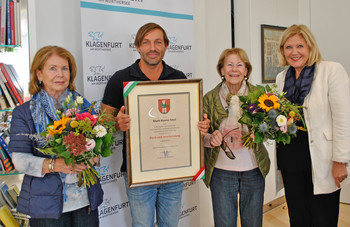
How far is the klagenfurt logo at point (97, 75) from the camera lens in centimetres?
247

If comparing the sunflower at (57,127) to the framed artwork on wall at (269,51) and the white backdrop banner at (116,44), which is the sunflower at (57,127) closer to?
the white backdrop banner at (116,44)

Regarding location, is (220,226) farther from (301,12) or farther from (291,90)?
(301,12)

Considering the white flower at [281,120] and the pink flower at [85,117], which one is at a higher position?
the pink flower at [85,117]

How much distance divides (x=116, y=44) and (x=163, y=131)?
1.09 meters

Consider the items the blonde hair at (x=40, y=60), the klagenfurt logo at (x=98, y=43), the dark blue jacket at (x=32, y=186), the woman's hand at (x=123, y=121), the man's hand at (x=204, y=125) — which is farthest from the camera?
the klagenfurt logo at (x=98, y=43)

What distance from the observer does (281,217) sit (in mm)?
3754

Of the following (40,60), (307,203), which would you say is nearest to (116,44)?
(40,60)

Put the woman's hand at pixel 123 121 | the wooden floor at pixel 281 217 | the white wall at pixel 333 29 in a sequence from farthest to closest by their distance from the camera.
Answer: the white wall at pixel 333 29 → the wooden floor at pixel 281 217 → the woman's hand at pixel 123 121

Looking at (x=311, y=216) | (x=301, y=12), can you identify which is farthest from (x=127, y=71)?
(x=301, y=12)

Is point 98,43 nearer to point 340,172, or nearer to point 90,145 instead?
point 90,145

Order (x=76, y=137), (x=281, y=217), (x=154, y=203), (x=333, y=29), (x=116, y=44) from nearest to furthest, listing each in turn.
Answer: (x=76, y=137), (x=154, y=203), (x=116, y=44), (x=281, y=217), (x=333, y=29)

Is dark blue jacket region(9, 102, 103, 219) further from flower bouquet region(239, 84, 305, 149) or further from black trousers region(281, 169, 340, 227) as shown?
black trousers region(281, 169, 340, 227)

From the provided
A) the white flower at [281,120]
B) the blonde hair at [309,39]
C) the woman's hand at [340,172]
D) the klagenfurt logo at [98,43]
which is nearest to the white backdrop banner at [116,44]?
the klagenfurt logo at [98,43]

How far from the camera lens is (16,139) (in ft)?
5.30
